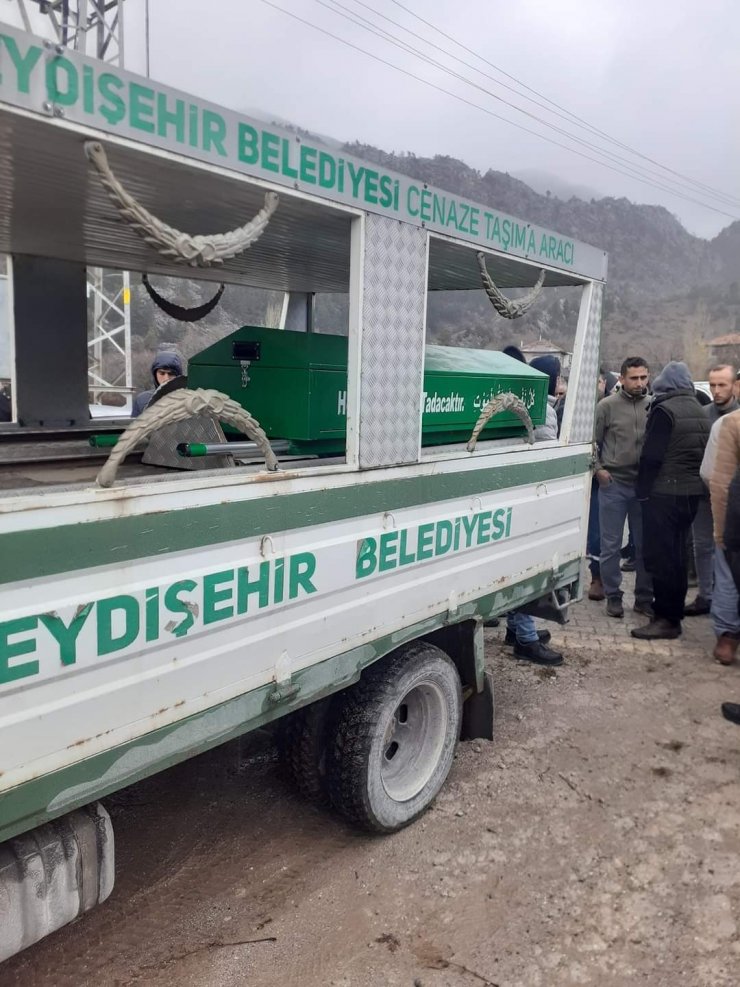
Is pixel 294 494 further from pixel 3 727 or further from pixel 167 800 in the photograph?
pixel 167 800

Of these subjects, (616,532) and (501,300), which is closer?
(501,300)

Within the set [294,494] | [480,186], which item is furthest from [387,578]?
[480,186]

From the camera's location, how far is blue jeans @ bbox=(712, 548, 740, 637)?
5.57m

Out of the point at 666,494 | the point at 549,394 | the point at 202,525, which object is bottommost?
the point at 666,494

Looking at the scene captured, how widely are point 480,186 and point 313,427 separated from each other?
98527 mm

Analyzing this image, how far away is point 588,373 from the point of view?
4359 millimetres

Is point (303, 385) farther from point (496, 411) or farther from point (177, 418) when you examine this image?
point (496, 411)

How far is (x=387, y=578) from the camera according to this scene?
9.84ft

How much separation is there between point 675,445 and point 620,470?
0.59 metres

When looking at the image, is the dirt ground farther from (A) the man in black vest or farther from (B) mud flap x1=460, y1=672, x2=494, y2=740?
(A) the man in black vest

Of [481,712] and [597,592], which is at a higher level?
[481,712]

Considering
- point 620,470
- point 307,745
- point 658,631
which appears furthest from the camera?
point 620,470

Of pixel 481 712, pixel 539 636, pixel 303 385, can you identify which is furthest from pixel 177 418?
pixel 539 636

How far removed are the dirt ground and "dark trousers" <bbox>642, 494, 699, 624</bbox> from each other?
1.68 metres
